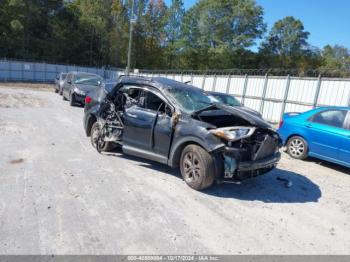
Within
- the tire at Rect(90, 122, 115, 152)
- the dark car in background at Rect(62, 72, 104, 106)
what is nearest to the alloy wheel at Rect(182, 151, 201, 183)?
the tire at Rect(90, 122, 115, 152)

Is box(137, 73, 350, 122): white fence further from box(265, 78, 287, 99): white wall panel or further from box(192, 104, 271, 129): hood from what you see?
box(192, 104, 271, 129): hood

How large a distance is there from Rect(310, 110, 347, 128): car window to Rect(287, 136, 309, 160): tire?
2.04ft

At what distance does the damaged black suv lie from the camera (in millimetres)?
4617

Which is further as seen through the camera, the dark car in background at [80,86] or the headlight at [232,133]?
the dark car in background at [80,86]

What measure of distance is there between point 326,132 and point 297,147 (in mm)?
935

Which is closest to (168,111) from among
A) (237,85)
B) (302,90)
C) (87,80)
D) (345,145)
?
(345,145)

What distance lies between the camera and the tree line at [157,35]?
41000 millimetres

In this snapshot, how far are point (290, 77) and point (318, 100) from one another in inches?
71.0

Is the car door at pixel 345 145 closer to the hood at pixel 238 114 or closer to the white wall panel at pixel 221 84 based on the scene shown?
the hood at pixel 238 114

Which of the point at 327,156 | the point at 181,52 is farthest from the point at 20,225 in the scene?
the point at 181,52

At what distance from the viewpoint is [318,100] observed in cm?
1222

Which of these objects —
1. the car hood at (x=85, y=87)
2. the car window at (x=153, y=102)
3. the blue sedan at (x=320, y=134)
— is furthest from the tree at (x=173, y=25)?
the car window at (x=153, y=102)

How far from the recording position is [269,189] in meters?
5.27

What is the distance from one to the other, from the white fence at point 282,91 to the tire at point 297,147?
4998mm
